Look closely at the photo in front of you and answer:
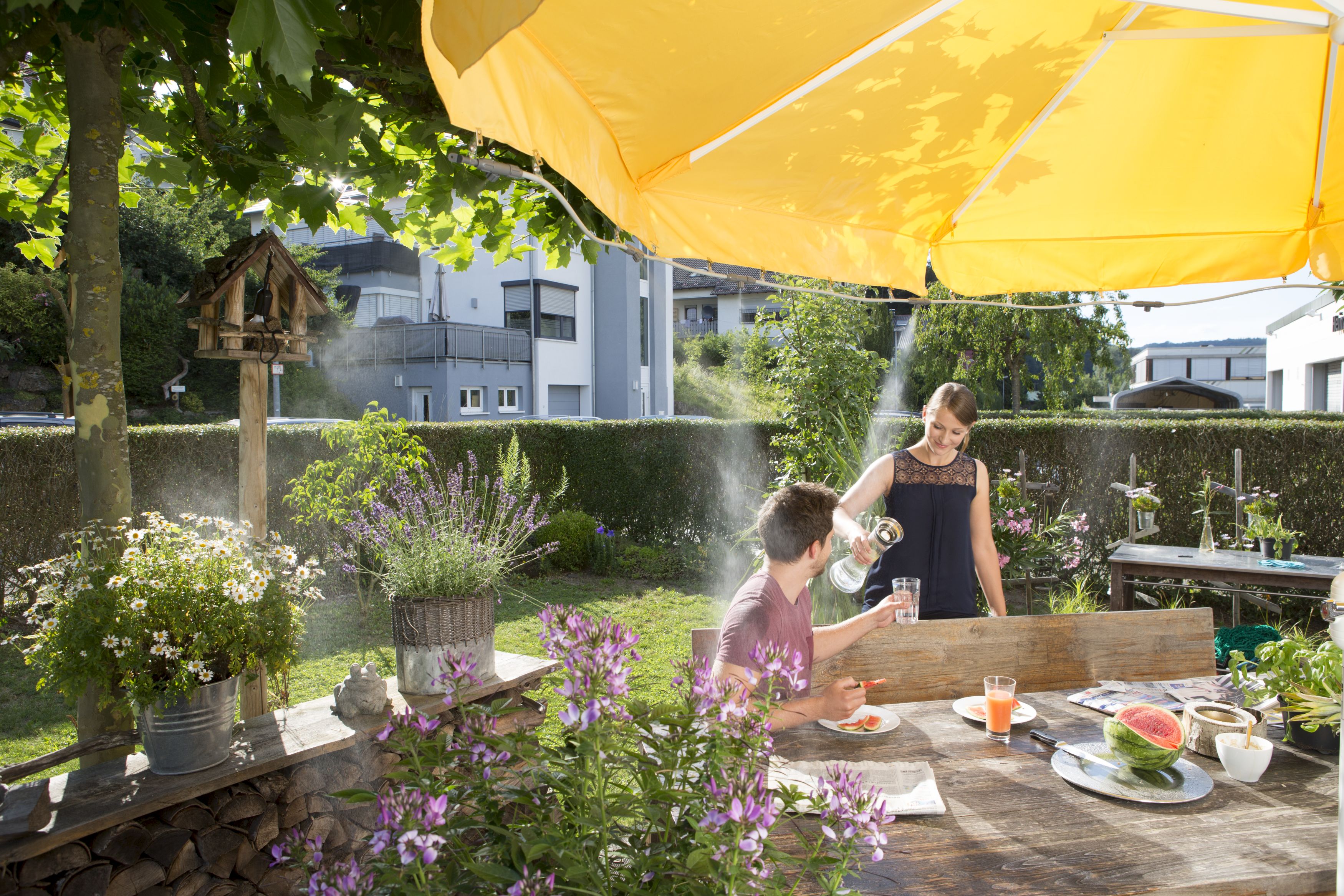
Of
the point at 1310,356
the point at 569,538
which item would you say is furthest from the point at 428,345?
the point at 1310,356

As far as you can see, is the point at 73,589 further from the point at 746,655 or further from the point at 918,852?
the point at 918,852

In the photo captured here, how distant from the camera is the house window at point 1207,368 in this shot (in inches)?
2301

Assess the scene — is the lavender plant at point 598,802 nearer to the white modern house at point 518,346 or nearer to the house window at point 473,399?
the white modern house at point 518,346

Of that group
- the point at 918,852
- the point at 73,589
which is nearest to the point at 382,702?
the point at 73,589

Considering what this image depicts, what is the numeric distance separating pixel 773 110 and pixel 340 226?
2.75 m

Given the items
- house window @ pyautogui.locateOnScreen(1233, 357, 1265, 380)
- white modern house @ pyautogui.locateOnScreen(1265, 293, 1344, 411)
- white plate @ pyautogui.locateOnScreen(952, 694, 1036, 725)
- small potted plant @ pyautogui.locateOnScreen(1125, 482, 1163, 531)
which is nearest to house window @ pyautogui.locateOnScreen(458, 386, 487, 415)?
white modern house @ pyautogui.locateOnScreen(1265, 293, 1344, 411)

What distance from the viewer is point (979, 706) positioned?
2.54 meters

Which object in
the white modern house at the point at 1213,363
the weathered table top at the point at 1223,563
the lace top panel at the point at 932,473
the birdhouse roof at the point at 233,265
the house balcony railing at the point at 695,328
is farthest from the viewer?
the white modern house at the point at 1213,363

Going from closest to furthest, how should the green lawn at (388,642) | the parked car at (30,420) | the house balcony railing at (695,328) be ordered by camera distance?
the green lawn at (388,642) < the parked car at (30,420) < the house balcony railing at (695,328)

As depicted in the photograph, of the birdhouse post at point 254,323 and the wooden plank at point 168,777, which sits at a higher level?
the birdhouse post at point 254,323

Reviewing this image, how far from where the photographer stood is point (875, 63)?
7.30 ft

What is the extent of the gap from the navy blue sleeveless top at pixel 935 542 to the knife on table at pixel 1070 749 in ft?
4.02

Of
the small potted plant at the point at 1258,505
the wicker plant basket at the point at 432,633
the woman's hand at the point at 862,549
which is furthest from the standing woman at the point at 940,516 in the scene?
the small potted plant at the point at 1258,505

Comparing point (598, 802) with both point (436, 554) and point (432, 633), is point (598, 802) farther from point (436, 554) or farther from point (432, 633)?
point (436, 554)
